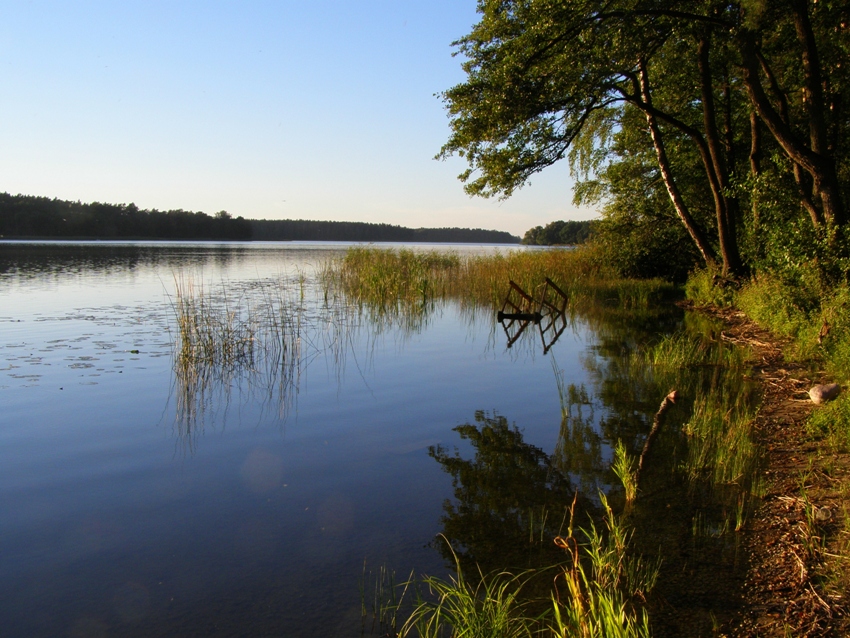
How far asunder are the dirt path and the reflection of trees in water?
110 cm

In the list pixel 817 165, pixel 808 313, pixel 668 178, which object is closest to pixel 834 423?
pixel 808 313

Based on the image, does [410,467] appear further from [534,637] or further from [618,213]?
[618,213]

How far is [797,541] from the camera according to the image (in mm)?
3645

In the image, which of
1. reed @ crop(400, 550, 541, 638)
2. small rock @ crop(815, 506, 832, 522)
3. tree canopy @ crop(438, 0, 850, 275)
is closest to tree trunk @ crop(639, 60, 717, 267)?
tree canopy @ crop(438, 0, 850, 275)

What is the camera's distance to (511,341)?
1230cm

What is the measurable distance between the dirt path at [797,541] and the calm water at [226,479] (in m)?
1.73

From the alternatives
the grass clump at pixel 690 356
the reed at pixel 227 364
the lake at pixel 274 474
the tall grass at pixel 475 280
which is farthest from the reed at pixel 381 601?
the tall grass at pixel 475 280

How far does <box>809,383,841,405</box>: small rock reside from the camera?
6055 mm

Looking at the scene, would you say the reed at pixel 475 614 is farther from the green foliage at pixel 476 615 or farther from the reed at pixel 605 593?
the reed at pixel 605 593

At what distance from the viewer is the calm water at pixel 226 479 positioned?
11.1ft

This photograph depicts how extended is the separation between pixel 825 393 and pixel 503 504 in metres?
3.73

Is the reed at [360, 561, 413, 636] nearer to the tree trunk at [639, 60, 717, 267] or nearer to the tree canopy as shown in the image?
the tree canopy

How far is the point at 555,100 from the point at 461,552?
12499 mm

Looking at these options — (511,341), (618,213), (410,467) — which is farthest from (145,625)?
(618,213)
